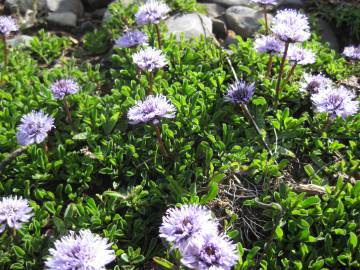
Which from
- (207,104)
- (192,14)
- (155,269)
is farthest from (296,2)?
(155,269)

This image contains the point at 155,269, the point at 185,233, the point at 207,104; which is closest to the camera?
the point at 185,233

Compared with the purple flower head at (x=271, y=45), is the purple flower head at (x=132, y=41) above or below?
below

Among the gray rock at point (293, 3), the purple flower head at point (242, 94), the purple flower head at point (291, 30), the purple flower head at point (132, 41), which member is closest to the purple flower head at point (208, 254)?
the purple flower head at point (242, 94)

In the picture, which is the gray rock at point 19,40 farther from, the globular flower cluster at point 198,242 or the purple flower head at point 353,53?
the globular flower cluster at point 198,242

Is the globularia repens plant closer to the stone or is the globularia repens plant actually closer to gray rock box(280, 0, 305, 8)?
gray rock box(280, 0, 305, 8)

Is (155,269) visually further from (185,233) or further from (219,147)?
(219,147)

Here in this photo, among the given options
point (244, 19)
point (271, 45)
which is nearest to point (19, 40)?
point (244, 19)

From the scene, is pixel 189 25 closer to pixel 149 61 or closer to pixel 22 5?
pixel 149 61
